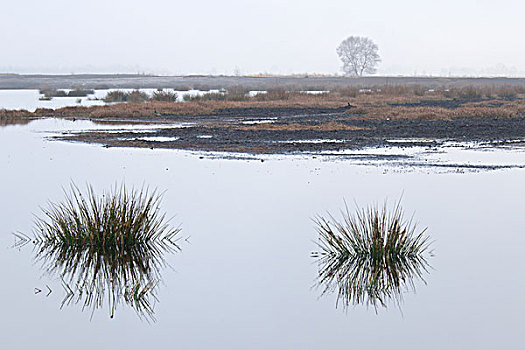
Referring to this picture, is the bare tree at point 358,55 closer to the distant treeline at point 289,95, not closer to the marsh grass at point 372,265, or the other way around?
the distant treeline at point 289,95

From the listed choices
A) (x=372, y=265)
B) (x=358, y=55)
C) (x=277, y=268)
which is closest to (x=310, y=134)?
(x=277, y=268)

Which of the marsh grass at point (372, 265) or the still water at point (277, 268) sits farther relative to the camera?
the marsh grass at point (372, 265)

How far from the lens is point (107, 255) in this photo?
11.0 meters

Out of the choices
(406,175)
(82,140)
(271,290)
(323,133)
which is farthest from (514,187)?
(82,140)

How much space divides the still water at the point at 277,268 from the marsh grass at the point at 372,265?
0.58 feet

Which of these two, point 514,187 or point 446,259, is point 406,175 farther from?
point 446,259

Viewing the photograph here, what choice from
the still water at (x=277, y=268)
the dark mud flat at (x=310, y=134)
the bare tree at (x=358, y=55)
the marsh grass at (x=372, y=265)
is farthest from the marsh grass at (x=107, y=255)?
the bare tree at (x=358, y=55)

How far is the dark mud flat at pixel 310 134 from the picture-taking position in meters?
27.4

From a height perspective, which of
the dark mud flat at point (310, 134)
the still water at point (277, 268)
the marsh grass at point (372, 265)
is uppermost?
the marsh grass at point (372, 265)

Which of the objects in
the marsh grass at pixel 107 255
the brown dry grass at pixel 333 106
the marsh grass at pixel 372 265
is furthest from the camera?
the brown dry grass at pixel 333 106

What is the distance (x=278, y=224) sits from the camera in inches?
543

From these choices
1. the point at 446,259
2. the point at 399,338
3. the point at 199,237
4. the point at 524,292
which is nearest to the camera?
the point at 399,338

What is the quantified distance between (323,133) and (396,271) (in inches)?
845

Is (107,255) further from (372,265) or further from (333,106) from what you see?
(333,106)
